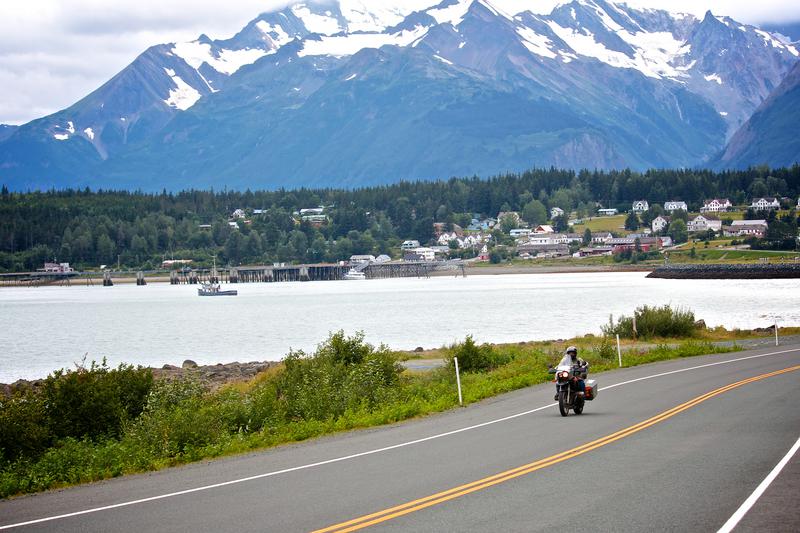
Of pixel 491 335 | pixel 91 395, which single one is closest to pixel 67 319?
pixel 491 335

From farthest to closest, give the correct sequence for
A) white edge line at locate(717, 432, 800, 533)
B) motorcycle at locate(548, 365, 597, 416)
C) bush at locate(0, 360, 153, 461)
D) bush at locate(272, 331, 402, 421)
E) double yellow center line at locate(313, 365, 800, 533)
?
bush at locate(272, 331, 402, 421) → motorcycle at locate(548, 365, 597, 416) → bush at locate(0, 360, 153, 461) → double yellow center line at locate(313, 365, 800, 533) → white edge line at locate(717, 432, 800, 533)

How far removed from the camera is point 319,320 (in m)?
108

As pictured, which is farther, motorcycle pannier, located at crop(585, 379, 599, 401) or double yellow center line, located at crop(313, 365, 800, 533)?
motorcycle pannier, located at crop(585, 379, 599, 401)

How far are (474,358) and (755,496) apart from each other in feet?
86.1

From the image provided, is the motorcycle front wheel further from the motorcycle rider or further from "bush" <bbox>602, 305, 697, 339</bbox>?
"bush" <bbox>602, 305, 697, 339</bbox>

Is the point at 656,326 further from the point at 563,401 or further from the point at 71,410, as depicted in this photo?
the point at 71,410

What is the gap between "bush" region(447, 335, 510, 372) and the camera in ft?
130

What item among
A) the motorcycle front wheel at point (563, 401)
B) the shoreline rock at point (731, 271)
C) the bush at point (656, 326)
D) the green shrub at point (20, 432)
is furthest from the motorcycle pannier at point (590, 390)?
the shoreline rock at point (731, 271)

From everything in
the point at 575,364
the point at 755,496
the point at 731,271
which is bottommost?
the point at 755,496

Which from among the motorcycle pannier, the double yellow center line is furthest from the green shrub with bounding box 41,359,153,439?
the double yellow center line

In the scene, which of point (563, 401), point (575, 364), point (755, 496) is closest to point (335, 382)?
point (563, 401)

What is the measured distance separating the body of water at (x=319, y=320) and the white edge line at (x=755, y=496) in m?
42.1

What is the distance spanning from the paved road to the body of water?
35740mm

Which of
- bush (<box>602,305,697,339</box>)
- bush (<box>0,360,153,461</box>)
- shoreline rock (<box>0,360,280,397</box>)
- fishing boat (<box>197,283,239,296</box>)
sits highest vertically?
fishing boat (<box>197,283,239,296</box>)
